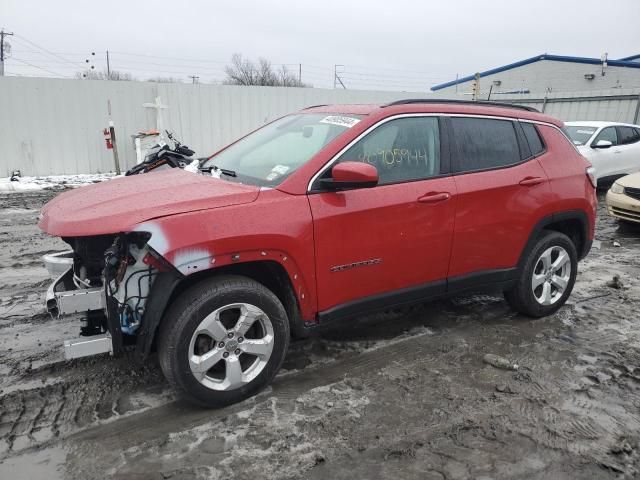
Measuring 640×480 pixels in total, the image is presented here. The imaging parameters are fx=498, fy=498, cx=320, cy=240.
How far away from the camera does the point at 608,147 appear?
11180 mm

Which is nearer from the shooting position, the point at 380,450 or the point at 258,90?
the point at 380,450

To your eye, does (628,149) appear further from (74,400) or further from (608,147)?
(74,400)

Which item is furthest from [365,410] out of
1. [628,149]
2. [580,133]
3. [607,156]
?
[628,149]

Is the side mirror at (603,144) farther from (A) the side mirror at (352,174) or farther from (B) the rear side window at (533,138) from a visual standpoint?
(A) the side mirror at (352,174)

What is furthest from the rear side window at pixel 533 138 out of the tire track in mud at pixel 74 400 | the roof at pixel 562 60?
the roof at pixel 562 60

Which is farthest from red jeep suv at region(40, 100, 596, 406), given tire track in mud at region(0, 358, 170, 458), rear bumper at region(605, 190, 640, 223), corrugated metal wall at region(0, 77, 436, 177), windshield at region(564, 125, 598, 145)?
corrugated metal wall at region(0, 77, 436, 177)

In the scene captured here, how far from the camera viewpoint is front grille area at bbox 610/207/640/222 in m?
7.66

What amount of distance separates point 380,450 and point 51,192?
33.0 feet

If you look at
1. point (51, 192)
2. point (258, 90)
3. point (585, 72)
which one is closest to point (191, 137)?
point (258, 90)

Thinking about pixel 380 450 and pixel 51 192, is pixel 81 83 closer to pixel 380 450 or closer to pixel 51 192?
pixel 51 192

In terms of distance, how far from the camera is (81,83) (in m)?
12.3

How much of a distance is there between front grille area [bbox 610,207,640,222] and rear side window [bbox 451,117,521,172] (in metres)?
4.73

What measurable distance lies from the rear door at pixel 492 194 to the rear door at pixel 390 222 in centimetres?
15

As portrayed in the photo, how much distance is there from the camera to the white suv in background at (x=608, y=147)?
11.0 metres
